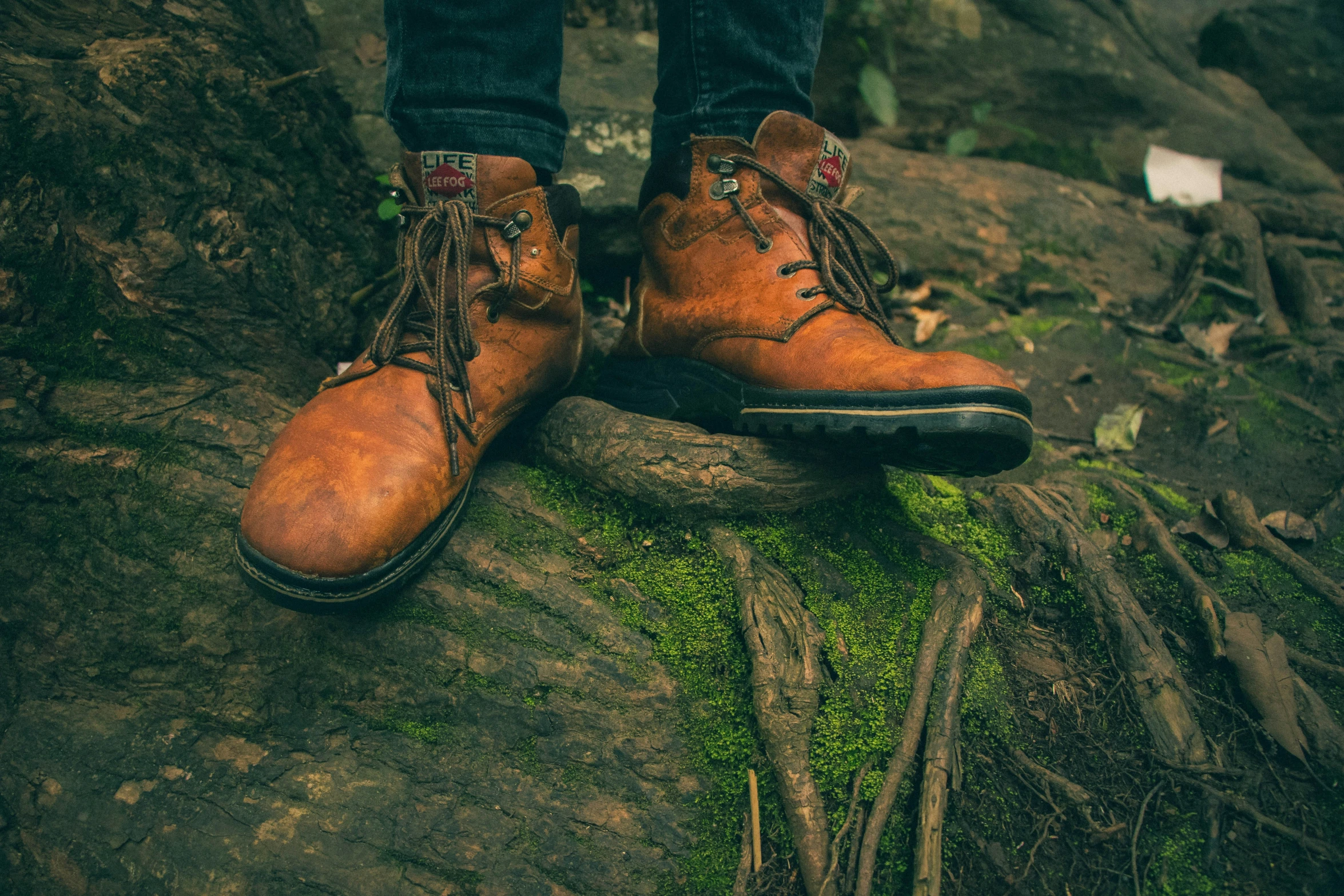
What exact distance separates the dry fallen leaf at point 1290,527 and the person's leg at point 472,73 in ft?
7.78

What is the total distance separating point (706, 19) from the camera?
5.77 ft

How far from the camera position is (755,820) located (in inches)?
54.7

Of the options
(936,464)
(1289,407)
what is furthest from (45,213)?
(1289,407)

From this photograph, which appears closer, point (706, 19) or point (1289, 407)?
point (706, 19)

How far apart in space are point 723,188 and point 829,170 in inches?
11.7

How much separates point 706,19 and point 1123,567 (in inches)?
72.3

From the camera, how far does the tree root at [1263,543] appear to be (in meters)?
1.79

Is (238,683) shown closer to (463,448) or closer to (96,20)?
(463,448)

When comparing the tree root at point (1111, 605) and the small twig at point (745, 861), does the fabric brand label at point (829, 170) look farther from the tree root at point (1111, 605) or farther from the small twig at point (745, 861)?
the small twig at point (745, 861)

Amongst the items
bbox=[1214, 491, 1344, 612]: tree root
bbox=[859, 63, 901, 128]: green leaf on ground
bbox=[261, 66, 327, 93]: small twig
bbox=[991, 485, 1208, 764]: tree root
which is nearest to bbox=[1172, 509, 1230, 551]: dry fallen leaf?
bbox=[1214, 491, 1344, 612]: tree root

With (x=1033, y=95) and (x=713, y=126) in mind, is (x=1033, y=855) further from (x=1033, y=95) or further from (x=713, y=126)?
(x=1033, y=95)

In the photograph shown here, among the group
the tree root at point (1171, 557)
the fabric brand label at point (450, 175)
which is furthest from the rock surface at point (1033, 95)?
the fabric brand label at point (450, 175)

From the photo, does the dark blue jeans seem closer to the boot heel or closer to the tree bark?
the boot heel

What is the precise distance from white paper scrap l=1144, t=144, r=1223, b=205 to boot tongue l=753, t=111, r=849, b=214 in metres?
3.68
